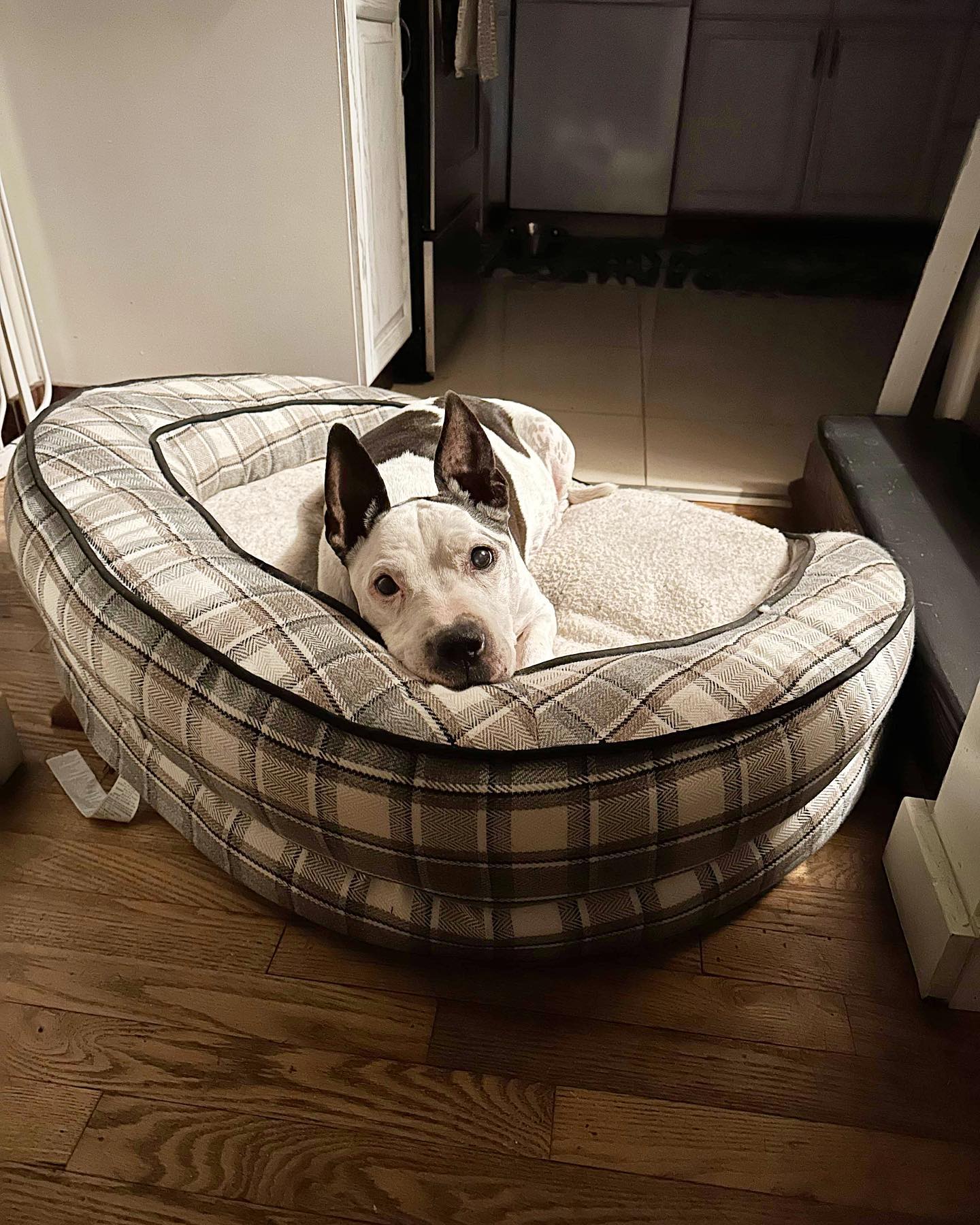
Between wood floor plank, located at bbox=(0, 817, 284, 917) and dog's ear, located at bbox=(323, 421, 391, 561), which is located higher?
dog's ear, located at bbox=(323, 421, 391, 561)

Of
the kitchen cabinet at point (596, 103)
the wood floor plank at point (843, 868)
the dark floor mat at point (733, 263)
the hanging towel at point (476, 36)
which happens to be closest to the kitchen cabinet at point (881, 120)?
the dark floor mat at point (733, 263)

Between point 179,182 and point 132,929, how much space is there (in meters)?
2.05

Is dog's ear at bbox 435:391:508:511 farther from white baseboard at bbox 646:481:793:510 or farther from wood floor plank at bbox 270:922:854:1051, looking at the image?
white baseboard at bbox 646:481:793:510

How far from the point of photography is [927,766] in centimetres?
156

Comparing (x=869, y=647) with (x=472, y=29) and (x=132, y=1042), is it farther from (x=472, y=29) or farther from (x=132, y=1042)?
(x=472, y=29)

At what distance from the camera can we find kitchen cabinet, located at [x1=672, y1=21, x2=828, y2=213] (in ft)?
17.2

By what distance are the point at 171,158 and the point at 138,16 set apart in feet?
1.07

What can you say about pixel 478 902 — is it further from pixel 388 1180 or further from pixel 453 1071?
pixel 388 1180

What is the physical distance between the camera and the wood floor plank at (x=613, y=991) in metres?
1.29

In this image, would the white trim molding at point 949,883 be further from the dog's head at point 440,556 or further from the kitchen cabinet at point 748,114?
the kitchen cabinet at point 748,114

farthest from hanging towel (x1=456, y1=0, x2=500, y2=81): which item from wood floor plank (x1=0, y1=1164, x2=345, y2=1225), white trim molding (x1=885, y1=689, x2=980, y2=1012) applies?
wood floor plank (x1=0, y1=1164, x2=345, y2=1225)

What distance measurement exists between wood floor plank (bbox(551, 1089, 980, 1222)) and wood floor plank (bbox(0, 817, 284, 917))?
1.79ft

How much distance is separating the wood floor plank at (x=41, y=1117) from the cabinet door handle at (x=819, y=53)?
579 centimetres

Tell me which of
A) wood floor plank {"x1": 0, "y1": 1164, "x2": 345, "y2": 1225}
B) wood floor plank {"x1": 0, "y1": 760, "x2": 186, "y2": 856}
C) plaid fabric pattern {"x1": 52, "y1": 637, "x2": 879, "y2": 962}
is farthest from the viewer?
wood floor plank {"x1": 0, "y1": 760, "x2": 186, "y2": 856}
